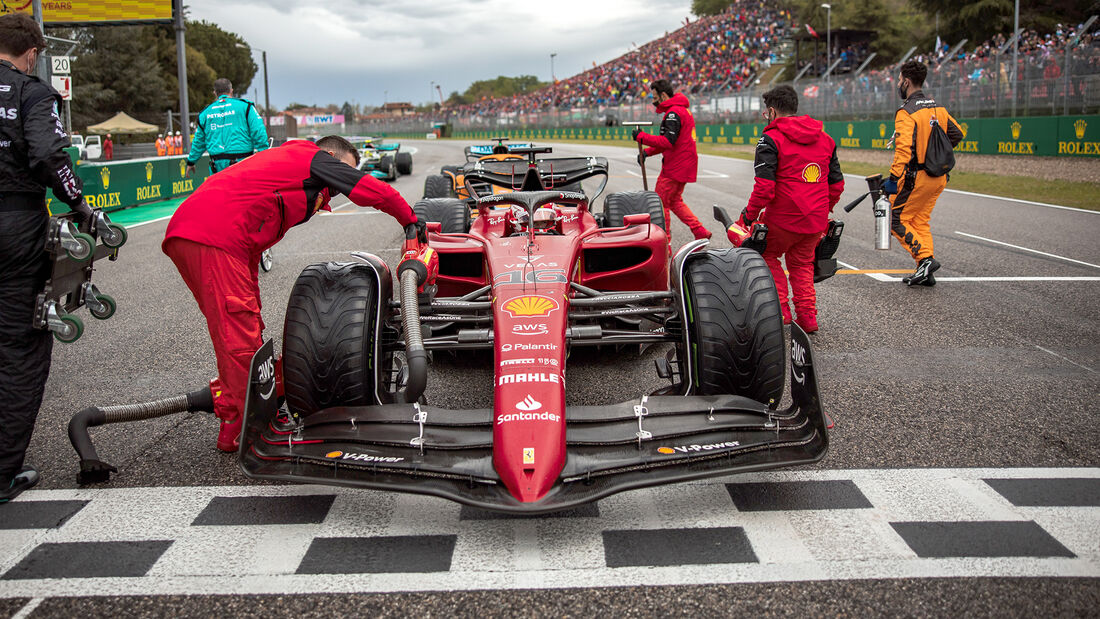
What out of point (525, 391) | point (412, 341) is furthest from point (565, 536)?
point (412, 341)

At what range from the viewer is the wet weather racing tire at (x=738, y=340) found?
3732mm

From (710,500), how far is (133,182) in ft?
50.9

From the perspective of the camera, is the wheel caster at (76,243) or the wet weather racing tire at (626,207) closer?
the wheel caster at (76,243)

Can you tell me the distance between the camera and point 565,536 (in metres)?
3.07

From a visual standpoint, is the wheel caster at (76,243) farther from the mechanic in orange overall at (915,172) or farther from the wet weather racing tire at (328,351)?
the mechanic in orange overall at (915,172)

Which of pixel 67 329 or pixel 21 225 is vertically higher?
pixel 21 225

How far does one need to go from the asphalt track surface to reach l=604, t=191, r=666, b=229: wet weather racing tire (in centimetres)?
159

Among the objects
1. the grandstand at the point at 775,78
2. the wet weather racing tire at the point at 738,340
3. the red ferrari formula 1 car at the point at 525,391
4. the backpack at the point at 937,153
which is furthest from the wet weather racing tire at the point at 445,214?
the grandstand at the point at 775,78

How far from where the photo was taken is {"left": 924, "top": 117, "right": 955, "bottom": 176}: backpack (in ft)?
23.9

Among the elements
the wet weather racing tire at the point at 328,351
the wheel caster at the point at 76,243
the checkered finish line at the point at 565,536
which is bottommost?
the checkered finish line at the point at 565,536

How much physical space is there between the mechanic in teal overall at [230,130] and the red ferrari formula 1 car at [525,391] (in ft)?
16.2

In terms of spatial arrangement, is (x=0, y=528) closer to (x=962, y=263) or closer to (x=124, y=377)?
(x=124, y=377)

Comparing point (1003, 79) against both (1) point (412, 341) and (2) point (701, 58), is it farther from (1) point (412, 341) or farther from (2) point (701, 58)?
(2) point (701, 58)

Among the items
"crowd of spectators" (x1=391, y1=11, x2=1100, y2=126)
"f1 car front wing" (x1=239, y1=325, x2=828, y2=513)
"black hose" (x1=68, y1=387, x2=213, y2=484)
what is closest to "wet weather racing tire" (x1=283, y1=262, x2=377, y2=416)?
"f1 car front wing" (x1=239, y1=325, x2=828, y2=513)
